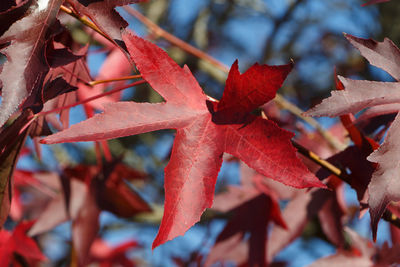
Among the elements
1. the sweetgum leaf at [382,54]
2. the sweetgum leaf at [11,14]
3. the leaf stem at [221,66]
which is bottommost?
the leaf stem at [221,66]

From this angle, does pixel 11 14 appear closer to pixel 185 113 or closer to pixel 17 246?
pixel 185 113

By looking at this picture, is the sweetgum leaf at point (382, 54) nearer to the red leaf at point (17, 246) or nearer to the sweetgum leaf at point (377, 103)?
the sweetgum leaf at point (377, 103)

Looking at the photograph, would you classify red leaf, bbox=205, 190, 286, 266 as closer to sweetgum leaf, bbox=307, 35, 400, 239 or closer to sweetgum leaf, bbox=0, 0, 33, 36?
sweetgum leaf, bbox=307, 35, 400, 239

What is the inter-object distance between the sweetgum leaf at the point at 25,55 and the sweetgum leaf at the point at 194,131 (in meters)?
0.06

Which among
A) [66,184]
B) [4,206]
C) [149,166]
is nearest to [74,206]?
[66,184]

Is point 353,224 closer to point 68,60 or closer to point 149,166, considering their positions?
point 149,166

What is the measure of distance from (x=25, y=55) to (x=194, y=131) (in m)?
0.22

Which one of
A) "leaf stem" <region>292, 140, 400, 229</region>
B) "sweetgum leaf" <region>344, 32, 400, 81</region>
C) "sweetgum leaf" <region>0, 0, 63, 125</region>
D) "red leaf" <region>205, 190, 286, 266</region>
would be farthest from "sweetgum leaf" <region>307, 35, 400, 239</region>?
"red leaf" <region>205, 190, 286, 266</region>

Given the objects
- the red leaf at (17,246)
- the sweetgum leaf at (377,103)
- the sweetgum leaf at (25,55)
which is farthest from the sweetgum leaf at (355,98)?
the red leaf at (17,246)

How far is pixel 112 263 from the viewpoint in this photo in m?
1.52

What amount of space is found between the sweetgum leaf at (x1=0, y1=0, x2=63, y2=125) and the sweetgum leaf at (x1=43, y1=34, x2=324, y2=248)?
2.4 inches

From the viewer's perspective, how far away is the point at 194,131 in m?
0.54

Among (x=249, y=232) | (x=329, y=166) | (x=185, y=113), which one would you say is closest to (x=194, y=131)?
(x=185, y=113)

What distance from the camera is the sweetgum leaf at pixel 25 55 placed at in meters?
0.46
